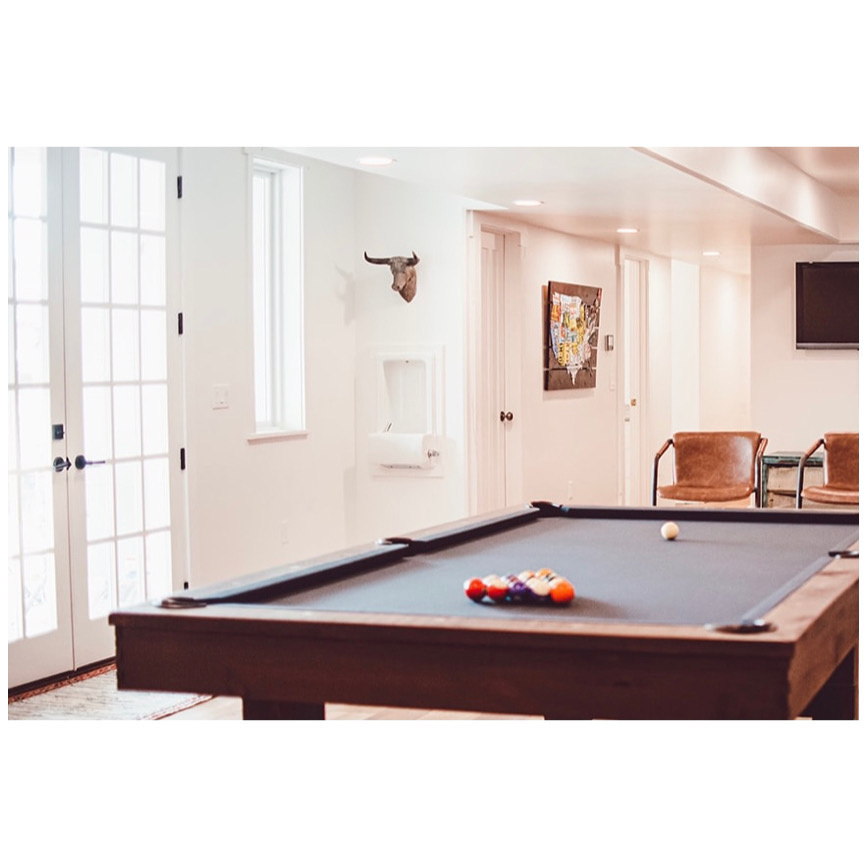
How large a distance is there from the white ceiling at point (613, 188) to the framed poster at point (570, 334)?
408mm

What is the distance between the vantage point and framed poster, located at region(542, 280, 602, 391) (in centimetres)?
786

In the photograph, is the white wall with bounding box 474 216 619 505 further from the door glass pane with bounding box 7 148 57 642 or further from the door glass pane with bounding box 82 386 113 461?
the door glass pane with bounding box 7 148 57 642

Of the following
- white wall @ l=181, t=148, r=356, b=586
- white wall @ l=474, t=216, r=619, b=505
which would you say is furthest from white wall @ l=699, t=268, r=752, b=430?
white wall @ l=181, t=148, r=356, b=586

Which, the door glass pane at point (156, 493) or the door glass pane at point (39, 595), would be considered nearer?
the door glass pane at point (39, 595)

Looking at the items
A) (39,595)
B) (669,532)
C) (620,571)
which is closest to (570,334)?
(39,595)

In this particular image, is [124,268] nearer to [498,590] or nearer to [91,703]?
[91,703]

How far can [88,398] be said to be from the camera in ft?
16.8

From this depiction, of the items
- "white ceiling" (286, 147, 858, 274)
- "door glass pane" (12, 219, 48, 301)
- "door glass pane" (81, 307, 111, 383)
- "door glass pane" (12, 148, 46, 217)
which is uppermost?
"white ceiling" (286, 147, 858, 274)

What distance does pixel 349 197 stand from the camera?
6930 millimetres

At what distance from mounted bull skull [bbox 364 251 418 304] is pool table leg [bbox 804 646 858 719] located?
4.16m

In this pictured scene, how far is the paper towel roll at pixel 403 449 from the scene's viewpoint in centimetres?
683

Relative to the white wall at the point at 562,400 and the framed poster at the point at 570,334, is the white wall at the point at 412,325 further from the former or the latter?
the framed poster at the point at 570,334

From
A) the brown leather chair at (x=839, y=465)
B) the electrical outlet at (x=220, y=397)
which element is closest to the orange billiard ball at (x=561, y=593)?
the electrical outlet at (x=220, y=397)
